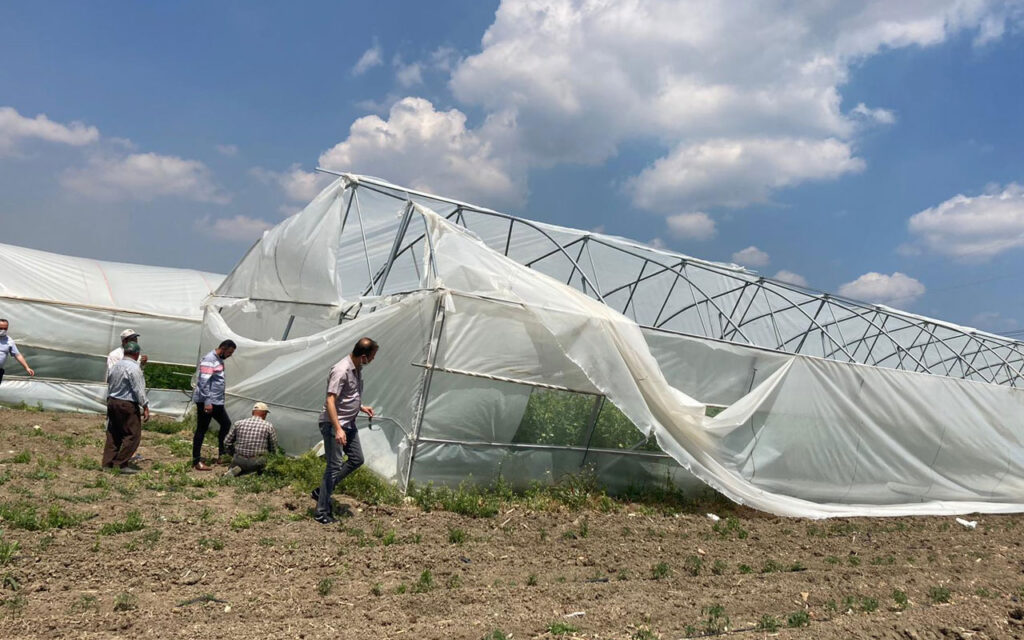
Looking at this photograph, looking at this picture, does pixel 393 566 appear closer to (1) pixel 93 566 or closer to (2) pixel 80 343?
(1) pixel 93 566

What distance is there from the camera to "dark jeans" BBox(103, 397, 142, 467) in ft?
25.9

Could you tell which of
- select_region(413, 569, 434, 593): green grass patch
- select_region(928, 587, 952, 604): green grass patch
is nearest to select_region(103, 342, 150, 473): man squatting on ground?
select_region(413, 569, 434, 593): green grass patch

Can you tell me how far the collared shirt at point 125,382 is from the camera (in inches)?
312

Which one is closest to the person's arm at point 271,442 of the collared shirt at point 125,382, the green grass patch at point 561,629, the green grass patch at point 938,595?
the collared shirt at point 125,382

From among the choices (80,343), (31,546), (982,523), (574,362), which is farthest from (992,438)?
(80,343)

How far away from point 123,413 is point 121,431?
0.75 feet

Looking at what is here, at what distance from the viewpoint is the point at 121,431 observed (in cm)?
798

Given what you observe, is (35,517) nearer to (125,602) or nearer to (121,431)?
(125,602)

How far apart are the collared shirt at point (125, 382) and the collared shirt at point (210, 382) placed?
71 centimetres

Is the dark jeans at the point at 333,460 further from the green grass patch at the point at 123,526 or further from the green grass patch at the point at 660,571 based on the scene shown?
the green grass patch at the point at 660,571

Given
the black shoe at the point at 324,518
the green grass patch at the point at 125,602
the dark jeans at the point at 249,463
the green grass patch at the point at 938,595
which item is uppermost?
the dark jeans at the point at 249,463

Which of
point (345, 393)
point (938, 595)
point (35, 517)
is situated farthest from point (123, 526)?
point (938, 595)

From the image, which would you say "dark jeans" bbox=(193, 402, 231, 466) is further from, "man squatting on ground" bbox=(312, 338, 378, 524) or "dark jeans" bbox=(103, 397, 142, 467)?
"man squatting on ground" bbox=(312, 338, 378, 524)

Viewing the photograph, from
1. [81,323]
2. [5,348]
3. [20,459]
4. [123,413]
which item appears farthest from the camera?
[81,323]
